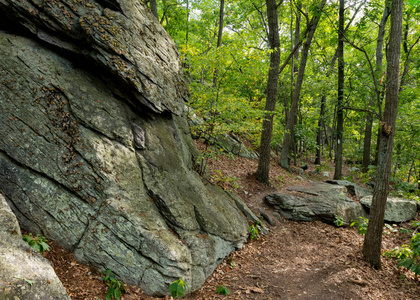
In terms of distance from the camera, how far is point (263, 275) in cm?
584

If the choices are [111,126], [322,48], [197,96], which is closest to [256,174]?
[197,96]

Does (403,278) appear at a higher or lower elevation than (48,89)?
lower

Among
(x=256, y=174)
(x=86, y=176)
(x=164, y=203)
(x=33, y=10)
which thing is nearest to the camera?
(x=86, y=176)

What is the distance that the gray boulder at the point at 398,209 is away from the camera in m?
9.77

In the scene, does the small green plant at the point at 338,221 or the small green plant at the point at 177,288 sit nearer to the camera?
the small green plant at the point at 177,288

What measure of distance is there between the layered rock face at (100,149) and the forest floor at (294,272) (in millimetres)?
301

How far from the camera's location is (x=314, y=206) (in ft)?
31.3

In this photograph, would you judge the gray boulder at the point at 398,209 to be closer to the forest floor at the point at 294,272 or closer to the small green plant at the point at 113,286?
the forest floor at the point at 294,272

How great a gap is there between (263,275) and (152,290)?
9.43 feet

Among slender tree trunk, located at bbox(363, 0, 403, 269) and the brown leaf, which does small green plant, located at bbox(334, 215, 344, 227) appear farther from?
the brown leaf

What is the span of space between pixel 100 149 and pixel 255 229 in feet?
17.6

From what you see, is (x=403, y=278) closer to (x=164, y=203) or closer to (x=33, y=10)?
(x=164, y=203)

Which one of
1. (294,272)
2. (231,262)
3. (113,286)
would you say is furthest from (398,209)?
(113,286)

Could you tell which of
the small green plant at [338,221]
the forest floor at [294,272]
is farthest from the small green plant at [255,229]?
the small green plant at [338,221]
